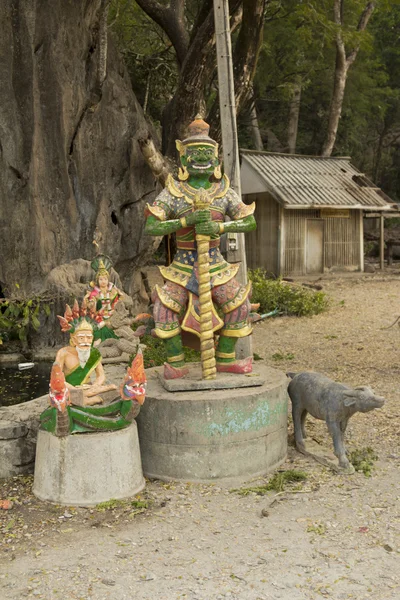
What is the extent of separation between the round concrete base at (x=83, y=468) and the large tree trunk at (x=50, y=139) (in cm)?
564

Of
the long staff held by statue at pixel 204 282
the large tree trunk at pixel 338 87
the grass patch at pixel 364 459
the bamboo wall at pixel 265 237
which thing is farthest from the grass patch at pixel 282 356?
the large tree trunk at pixel 338 87

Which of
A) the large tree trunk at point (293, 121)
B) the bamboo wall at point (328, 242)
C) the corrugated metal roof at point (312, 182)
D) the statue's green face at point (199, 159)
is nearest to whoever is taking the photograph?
the statue's green face at point (199, 159)

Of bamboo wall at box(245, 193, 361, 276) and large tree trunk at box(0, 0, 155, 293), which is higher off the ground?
large tree trunk at box(0, 0, 155, 293)

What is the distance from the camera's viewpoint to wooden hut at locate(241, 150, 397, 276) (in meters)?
17.5

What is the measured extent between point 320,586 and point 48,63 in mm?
8543

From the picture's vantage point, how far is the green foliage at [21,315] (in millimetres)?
7902

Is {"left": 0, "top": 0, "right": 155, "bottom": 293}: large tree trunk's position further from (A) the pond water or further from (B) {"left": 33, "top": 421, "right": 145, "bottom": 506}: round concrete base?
(B) {"left": 33, "top": 421, "right": 145, "bottom": 506}: round concrete base

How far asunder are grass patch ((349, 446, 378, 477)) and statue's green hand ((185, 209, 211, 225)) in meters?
2.09

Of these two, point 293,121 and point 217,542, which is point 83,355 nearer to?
point 217,542

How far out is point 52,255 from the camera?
9773 mm

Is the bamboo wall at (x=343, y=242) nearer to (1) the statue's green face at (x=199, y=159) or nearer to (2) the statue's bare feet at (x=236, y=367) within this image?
(2) the statue's bare feet at (x=236, y=367)

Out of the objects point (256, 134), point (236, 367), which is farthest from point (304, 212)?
point (236, 367)

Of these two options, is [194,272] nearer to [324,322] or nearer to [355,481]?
[355,481]

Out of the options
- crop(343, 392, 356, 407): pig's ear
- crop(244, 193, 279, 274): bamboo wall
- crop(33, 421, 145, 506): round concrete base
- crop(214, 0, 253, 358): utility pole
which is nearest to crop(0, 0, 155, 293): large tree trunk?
crop(214, 0, 253, 358): utility pole
